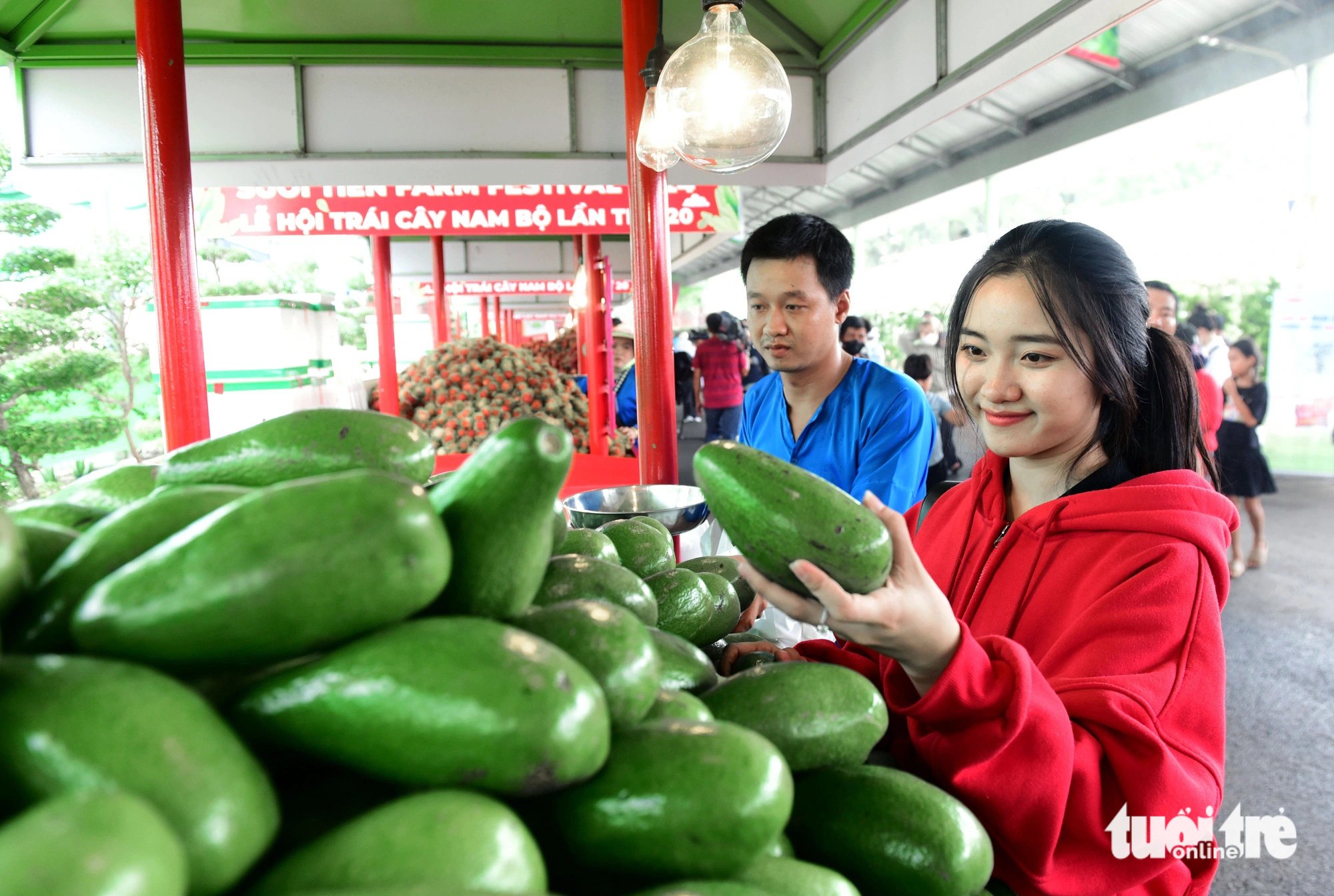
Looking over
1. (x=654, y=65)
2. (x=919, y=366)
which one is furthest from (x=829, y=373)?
(x=919, y=366)

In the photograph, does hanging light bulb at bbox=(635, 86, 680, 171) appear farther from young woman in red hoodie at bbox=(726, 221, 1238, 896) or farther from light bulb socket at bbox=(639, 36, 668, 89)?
Result: young woman in red hoodie at bbox=(726, 221, 1238, 896)

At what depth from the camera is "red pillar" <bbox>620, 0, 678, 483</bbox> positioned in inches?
151

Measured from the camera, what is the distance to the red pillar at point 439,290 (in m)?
10.2

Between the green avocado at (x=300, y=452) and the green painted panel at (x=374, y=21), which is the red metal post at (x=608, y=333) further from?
the green avocado at (x=300, y=452)

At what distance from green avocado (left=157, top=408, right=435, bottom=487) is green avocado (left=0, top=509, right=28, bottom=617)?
23 centimetres

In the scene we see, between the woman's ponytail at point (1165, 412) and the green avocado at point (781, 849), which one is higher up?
the woman's ponytail at point (1165, 412)

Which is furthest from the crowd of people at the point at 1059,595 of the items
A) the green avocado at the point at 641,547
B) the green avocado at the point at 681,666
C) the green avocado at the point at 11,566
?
the green avocado at the point at 11,566

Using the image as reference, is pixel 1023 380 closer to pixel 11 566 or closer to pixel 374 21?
pixel 11 566

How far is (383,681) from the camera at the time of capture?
1.95ft

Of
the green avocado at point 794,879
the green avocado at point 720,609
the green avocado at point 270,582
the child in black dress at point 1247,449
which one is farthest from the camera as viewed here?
the child in black dress at point 1247,449

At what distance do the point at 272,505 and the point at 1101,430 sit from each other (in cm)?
140

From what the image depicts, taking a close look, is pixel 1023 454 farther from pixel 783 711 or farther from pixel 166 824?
pixel 166 824

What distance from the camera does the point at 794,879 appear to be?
0.73 m

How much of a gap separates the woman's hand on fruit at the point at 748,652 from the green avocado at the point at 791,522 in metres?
0.31
